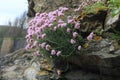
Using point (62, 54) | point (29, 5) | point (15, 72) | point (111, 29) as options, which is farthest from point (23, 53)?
point (111, 29)

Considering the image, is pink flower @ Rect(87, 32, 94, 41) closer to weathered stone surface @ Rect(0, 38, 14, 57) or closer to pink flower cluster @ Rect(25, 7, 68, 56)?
pink flower cluster @ Rect(25, 7, 68, 56)

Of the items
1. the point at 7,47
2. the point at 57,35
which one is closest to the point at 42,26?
the point at 57,35

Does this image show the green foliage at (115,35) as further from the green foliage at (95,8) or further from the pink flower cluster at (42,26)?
the pink flower cluster at (42,26)

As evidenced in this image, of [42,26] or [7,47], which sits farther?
[7,47]

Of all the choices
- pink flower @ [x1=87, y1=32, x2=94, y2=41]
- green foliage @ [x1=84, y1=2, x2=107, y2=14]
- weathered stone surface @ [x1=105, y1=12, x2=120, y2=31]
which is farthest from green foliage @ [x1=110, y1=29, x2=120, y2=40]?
green foliage @ [x1=84, y1=2, x2=107, y2=14]

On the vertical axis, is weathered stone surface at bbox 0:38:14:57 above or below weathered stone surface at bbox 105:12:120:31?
below

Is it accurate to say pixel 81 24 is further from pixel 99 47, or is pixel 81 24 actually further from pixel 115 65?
pixel 115 65

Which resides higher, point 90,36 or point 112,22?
point 112,22

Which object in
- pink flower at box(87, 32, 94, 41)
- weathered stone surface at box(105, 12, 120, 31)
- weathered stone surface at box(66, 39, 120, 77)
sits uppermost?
weathered stone surface at box(105, 12, 120, 31)

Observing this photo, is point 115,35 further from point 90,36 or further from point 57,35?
point 57,35
